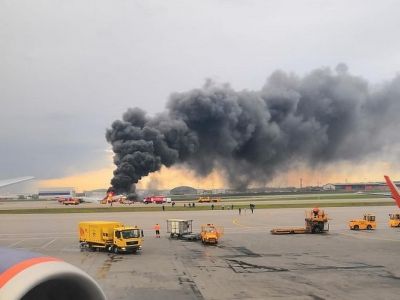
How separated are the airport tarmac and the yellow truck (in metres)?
0.92

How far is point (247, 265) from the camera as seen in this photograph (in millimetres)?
26516

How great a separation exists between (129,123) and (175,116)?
42.5 feet

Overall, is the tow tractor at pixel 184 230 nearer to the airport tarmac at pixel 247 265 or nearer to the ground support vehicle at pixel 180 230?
the ground support vehicle at pixel 180 230

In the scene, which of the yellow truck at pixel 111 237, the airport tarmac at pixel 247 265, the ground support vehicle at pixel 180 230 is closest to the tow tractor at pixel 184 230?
the ground support vehicle at pixel 180 230

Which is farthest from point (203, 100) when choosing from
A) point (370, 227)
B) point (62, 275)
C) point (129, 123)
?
point (62, 275)

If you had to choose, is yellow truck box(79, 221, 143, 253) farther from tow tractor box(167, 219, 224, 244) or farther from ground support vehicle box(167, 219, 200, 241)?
ground support vehicle box(167, 219, 200, 241)

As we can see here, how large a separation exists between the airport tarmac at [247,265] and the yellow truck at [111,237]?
0.92 meters

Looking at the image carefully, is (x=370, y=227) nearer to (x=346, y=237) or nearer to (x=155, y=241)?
(x=346, y=237)

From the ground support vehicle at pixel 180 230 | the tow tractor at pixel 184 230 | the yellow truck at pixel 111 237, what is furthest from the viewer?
the ground support vehicle at pixel 180 230

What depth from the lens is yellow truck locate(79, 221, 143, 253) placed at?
32750 mm

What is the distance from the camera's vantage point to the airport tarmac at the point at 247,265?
64.0 feet

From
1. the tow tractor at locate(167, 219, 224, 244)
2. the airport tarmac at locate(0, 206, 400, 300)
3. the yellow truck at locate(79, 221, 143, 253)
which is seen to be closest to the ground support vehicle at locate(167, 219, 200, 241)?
the tow tractor at locate(167, 219, 224, 244)

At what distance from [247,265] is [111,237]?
39.2 feet

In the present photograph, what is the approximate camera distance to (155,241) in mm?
40031
